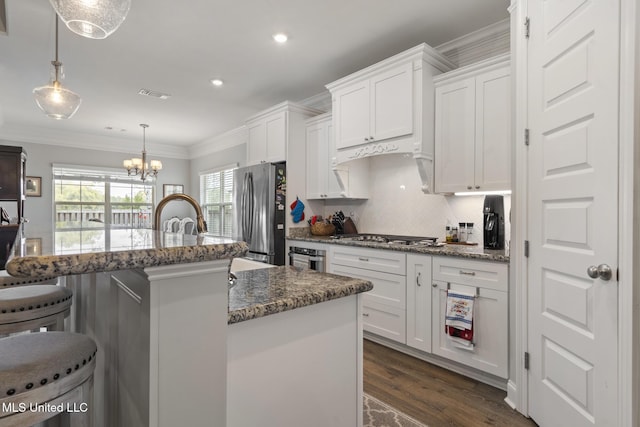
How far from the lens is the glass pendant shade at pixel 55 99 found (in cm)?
231

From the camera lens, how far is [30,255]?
23.0 inches

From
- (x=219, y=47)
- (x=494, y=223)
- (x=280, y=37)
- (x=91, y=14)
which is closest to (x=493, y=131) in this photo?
(x=494, y=223)

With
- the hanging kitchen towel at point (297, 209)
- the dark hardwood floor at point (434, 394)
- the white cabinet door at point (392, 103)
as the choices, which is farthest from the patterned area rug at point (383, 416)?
the hanging kitchen towel at point (297, 209)

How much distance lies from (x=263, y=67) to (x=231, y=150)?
→ 9.83 feet

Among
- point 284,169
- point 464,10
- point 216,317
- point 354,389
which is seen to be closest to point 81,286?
point 216,317

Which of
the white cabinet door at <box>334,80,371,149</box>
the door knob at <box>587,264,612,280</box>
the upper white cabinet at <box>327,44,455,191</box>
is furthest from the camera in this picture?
the white cabinet door at <box>334,80,371,149</box>

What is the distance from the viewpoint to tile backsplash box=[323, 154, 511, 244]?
9.73ft

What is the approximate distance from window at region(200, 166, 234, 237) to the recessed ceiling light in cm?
352

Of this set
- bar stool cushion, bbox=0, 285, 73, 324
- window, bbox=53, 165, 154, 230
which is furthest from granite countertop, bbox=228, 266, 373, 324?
window, bbox=53, 165, 154, 230

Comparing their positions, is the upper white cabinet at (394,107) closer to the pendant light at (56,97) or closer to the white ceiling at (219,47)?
the white ceiling at (219,47)

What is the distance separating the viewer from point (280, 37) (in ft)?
9.27

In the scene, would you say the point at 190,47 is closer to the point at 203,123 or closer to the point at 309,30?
the point at 309,30

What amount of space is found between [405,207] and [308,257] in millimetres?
1166

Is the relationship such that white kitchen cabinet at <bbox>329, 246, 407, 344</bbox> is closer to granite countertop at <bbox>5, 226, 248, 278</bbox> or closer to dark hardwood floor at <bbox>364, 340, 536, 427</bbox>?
dark hardwood floor at <bbox>364, 340, 536, 427</bbox>
